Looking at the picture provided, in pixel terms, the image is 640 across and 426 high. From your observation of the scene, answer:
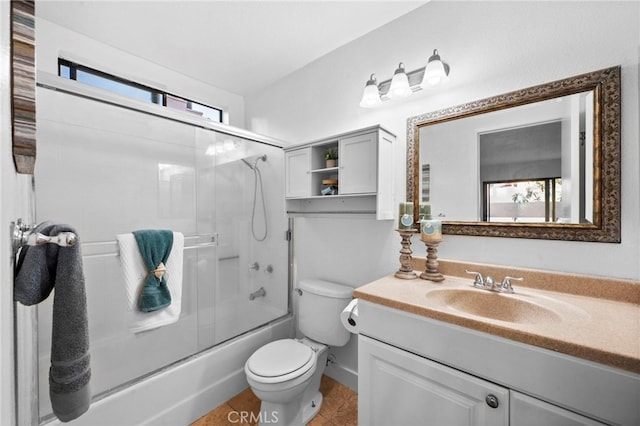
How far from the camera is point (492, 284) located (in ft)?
3.85

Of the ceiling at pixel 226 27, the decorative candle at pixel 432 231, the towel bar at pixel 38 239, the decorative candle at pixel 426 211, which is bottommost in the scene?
the decorative candle at pixel 432 231

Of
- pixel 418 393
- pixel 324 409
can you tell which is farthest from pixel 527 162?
pixel 324 409

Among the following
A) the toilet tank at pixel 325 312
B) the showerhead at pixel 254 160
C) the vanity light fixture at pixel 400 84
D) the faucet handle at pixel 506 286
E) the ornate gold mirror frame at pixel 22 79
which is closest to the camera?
the ornate gold mirror frame at pixel 22 79

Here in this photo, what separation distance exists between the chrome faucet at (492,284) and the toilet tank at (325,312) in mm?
766

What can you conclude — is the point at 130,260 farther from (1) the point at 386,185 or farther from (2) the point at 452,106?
(2) the point at 452,106

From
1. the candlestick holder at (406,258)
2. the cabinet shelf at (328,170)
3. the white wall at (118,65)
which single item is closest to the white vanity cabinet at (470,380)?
the candlestick holder at (406,258)

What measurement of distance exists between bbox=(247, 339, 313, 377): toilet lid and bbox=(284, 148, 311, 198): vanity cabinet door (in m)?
0.98

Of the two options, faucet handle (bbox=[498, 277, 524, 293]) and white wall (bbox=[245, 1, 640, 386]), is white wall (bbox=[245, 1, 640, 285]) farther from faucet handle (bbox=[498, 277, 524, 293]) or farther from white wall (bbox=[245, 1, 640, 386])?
faucet handle (bbox=[498, 277, 524, 293])

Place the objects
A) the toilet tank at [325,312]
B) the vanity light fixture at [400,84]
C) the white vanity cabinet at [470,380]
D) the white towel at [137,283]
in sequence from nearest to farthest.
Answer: the white vanity cabinet at [470,380] → the white towel at [137,283] → the vanity light fixture at [400,84] → the toilet tank at [325,312]

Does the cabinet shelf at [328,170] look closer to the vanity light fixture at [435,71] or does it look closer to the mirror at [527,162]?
the mirror at [527,162]

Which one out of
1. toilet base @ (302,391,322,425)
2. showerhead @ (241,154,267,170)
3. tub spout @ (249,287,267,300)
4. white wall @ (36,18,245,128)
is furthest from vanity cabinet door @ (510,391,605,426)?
white wall @ (36,18,245,128)

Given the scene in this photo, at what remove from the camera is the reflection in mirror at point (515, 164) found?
109cm

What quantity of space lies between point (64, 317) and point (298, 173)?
1.42m

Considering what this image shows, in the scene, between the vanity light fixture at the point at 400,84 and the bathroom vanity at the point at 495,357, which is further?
the vanity light fixture at the point at 400,84
